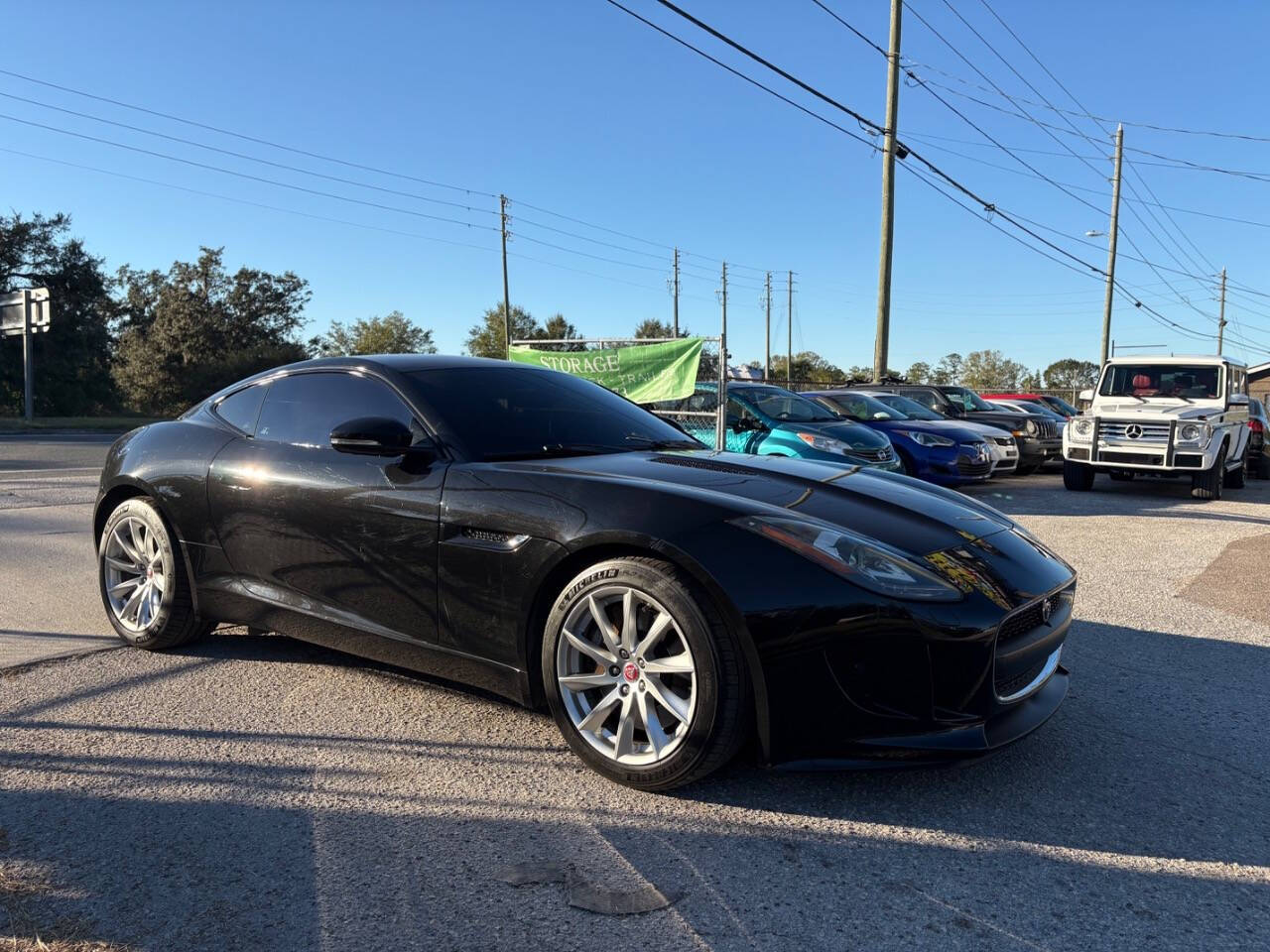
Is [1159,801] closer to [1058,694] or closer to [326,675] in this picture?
[1058,694]

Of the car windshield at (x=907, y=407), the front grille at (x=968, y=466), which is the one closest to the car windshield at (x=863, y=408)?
the car windshield at (x=907, y=407)

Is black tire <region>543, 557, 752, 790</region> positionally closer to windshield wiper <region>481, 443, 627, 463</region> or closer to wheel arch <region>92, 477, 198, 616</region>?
windshield wiper <region>481, 443, 627, 463</region>

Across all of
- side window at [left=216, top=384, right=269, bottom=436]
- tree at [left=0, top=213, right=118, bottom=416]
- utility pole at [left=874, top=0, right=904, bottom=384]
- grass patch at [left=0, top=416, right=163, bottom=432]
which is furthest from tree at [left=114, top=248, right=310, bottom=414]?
side window at [left=216, top=384, right=269, bottom=436]

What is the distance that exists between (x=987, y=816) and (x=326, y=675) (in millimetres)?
2779

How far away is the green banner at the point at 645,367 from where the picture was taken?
35.2ft

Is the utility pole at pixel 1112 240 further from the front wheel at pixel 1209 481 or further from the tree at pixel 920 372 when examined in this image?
the tree at pixel 920 372

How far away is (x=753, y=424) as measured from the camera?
35.8 ft

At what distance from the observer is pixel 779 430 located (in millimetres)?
10562

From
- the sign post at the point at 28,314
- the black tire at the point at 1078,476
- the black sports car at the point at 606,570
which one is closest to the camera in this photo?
the black sports car at the point at 606,570

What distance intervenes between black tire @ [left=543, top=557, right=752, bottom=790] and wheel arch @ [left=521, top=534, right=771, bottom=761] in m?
0.03

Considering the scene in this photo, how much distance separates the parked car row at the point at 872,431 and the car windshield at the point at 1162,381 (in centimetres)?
159

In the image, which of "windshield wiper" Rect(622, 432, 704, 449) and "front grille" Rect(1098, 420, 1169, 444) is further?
"front grille" Rect(1098, 420, 1169, 444)

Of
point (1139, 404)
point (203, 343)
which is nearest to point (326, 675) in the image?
point (1139, 404)

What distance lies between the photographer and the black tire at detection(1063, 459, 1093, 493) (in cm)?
1227
